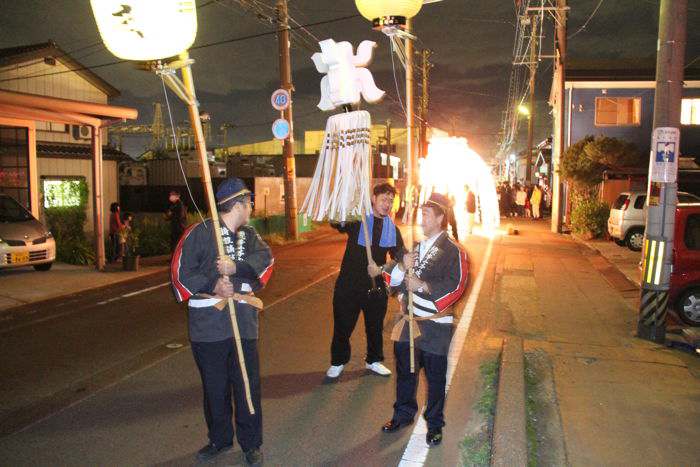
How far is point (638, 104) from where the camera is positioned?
27.0 metres

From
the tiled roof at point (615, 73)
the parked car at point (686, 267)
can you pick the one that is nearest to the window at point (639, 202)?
the parked car at point (686, 267)

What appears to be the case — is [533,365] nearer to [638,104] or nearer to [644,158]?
[644,158]

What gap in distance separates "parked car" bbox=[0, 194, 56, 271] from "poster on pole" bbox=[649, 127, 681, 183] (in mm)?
11432

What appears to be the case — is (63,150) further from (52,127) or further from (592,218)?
(592,218)

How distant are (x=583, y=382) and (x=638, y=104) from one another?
25262 mm

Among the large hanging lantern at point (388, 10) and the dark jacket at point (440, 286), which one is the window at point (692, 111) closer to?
the large hanging lantern at point (388, 10)

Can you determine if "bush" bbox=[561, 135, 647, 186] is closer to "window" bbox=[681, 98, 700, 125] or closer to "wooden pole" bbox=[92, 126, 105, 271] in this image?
"window" bbox=[681, 98, 700, 125]

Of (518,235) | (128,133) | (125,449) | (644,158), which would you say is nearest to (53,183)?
(518,235)

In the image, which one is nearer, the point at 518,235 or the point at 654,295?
the point at 654,295

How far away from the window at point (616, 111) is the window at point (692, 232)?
826 inches

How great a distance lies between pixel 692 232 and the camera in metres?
8.31

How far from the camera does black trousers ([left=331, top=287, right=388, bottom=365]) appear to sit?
552cm

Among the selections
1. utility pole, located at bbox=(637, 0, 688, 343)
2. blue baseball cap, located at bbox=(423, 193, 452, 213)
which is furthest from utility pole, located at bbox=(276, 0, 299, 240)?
blue baseball cap, located at bbox=(423, 193, 452, 213)

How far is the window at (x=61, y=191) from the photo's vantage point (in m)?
19.8
